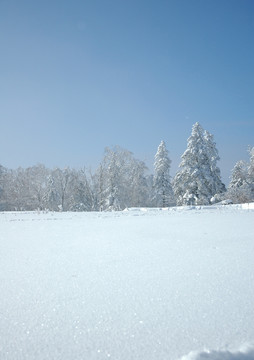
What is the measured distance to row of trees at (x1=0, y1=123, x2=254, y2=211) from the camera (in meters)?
25.3

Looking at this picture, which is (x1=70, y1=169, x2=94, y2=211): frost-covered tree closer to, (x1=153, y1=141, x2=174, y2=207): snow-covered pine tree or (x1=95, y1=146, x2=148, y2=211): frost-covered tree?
(x1=95, y1=146, x2=148, y2=211): frost-covered tree

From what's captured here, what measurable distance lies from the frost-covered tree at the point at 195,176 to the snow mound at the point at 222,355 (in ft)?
79.2

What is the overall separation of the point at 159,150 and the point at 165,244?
28827mm

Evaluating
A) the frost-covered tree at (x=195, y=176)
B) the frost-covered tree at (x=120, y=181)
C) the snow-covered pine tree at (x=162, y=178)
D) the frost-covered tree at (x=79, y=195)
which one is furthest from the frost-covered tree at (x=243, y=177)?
the frost-covered tree at (x=79, y=195)

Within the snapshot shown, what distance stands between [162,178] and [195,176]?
7.15m

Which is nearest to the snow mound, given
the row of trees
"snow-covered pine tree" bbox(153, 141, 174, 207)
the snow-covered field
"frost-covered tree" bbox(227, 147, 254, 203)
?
the snow-covered field

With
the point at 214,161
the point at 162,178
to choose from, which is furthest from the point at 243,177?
the point at 162,178

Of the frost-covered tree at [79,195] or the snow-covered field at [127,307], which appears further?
the frost-covered tree at [79,195]

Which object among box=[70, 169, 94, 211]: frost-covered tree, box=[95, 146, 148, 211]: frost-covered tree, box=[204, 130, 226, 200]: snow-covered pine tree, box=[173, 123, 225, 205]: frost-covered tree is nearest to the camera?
box=[173, 123, 225, 205]: frost-covered tree

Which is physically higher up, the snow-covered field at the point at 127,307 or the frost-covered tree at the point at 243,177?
the frost-covered tree at the point at 243,177

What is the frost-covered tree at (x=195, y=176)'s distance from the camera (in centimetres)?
2459

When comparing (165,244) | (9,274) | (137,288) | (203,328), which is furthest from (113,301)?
(165,244)

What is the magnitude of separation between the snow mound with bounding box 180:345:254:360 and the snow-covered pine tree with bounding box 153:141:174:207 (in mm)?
30196

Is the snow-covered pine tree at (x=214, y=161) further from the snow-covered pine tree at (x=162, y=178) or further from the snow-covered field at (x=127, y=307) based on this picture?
the snow-covered field at (x=127, y=307)
